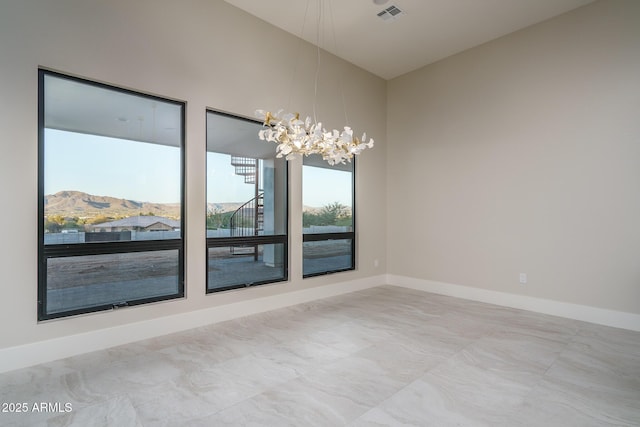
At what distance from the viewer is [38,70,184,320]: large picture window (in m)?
2.93

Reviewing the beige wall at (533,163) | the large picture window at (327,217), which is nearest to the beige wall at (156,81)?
the large picture window at (327,217)

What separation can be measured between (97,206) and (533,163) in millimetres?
5206

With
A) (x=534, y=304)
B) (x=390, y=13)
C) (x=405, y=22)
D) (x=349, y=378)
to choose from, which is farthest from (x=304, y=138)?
(x=534, y=304)

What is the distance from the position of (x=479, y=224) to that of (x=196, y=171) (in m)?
4.05

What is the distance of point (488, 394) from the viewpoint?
7.67 feet

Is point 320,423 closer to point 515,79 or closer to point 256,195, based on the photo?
point 256,195

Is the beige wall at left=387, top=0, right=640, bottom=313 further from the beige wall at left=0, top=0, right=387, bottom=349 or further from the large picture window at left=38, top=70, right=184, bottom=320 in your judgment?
the large picture window at left=38, top=70, right=184, bottom=320


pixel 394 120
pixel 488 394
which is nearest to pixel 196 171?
pixel 488 394

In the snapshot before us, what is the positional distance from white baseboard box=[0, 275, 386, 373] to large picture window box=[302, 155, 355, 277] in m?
0.50

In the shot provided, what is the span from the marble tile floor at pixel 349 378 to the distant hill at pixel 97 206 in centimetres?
130

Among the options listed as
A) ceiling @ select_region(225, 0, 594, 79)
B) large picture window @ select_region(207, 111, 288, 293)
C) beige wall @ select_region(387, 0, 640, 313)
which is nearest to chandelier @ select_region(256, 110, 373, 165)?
large picture window @ select_region(207, 111, 288, 293)

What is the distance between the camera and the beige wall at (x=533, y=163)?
3.75 meters

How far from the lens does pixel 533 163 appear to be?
173 inches

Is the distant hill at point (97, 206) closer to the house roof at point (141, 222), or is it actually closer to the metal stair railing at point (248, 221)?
the house roof at point (141, 222)
